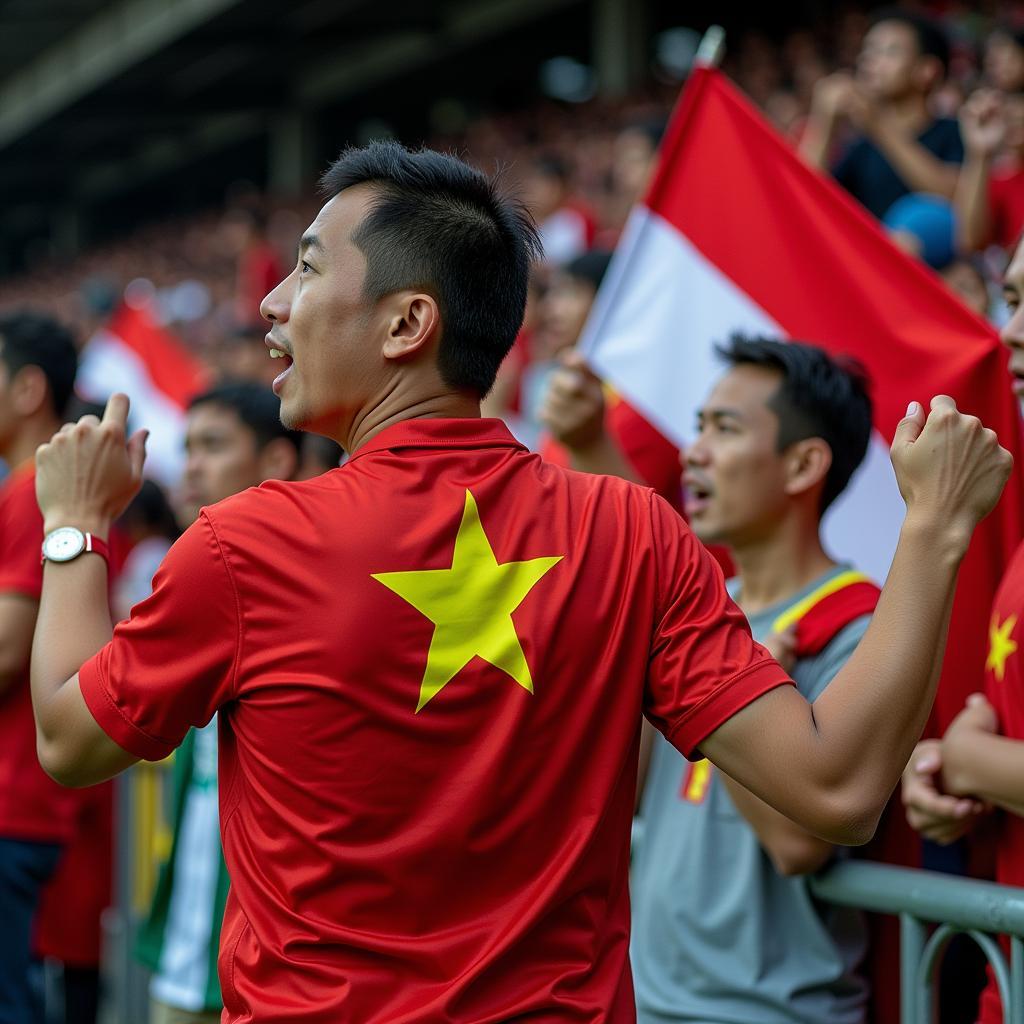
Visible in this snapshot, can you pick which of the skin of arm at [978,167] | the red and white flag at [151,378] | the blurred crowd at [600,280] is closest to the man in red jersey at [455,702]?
the blurred crowd at [600,280]

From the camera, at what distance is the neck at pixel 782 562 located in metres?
3.14

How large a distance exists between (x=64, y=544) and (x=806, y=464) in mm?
1565

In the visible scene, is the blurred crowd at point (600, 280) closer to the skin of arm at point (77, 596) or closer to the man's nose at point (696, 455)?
the man's nose at point (696, 455)

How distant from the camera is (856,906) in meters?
2.81

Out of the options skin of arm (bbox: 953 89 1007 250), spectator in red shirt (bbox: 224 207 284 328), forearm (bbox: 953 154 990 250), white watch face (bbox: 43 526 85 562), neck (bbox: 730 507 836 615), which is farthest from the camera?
spectator in red shirt (bbox: 224 207 284 328)

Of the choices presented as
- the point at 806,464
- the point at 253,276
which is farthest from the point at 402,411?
→ the point at 253,276

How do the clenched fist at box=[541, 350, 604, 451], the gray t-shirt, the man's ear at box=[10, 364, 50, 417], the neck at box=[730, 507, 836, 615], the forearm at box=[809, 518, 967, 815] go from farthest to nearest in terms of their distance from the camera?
the man's ear at box=[10, 364, 50, 417] < the clenched fist at box=[541, 350, 604, 451] < the neck at box=[730, 507, 836, 615] < the gray t-shirt < the forearm at box=[809, 518, 967, 815]

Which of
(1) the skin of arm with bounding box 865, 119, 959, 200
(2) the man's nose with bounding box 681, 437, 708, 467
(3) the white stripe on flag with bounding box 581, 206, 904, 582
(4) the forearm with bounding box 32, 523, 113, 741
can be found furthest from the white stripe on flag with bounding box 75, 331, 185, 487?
(4) the forearm with bounding box 32, 523, 113, 741

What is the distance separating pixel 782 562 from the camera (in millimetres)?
3154

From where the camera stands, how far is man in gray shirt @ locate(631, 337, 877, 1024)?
2818mm

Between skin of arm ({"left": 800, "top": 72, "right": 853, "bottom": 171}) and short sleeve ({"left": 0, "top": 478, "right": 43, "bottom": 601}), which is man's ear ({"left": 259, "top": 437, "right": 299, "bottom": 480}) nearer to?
short sleeve ({"left": 0, "top": 478, "right": 43, "bottom": 601})

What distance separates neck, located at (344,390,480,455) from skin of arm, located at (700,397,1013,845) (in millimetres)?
524

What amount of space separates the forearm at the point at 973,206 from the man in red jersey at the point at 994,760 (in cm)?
248

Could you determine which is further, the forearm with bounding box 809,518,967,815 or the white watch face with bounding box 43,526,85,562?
the white watch face with bounding box 43,526,85,562
